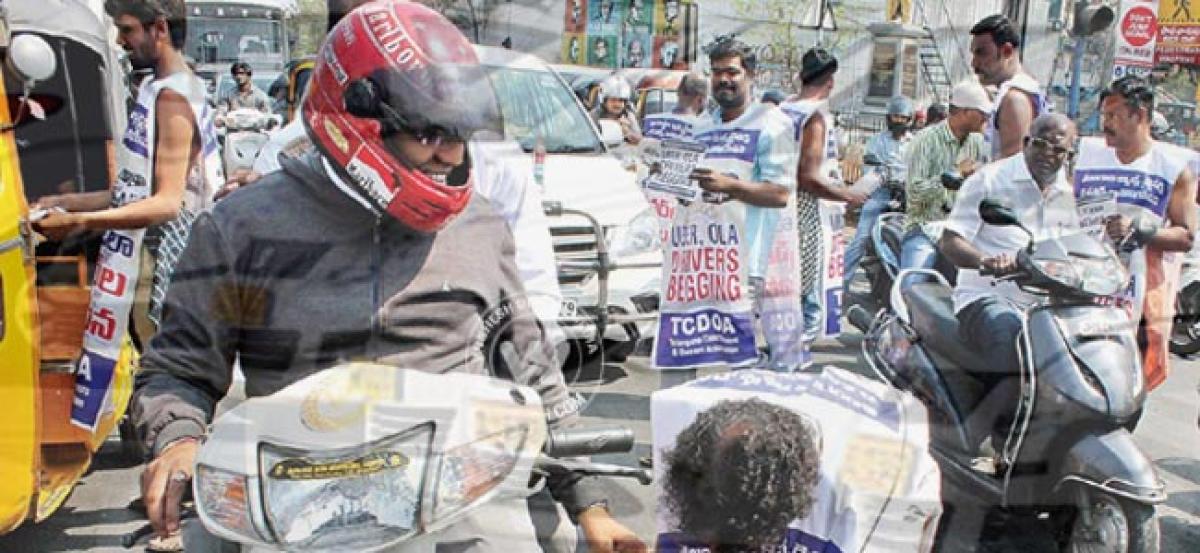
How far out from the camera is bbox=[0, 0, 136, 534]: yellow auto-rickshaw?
265cm

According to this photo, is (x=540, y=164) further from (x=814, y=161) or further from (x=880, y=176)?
(x=880, y=176)

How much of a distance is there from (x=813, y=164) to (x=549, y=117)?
1745mm

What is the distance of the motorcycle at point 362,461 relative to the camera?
4.19ft

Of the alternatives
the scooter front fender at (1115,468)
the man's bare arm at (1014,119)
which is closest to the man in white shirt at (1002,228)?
the scooter front fender at (1115,468)

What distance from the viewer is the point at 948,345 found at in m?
3.26

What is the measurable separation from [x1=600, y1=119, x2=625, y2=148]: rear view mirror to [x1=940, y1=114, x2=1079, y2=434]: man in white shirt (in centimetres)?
248

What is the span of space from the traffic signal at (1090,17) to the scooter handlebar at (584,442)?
218 centimetres

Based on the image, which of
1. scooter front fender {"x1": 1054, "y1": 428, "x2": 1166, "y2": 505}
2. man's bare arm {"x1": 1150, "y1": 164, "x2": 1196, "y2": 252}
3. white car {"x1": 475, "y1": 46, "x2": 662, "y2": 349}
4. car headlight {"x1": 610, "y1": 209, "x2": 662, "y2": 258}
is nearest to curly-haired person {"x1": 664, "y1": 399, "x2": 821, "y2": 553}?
scooter front fender {"x1": 1054, "y1": 428, "x2": 1166, "y2": 505}

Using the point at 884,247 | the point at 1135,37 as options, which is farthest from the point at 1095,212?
the point at 884,247

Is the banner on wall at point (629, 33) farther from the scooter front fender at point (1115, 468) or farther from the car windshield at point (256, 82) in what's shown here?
the car windshield at point (256, 82)

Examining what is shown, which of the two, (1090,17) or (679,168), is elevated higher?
(1090,17)

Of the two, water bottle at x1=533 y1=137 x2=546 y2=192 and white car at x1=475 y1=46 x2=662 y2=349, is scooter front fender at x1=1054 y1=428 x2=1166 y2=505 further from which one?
water bottle at x1=533 y1=137 x2=546 y2=192

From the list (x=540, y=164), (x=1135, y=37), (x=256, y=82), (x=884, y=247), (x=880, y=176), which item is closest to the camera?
(x=1135, y=37)

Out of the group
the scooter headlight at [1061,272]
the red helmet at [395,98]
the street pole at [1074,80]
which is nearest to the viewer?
the red helmet at [395,98]
